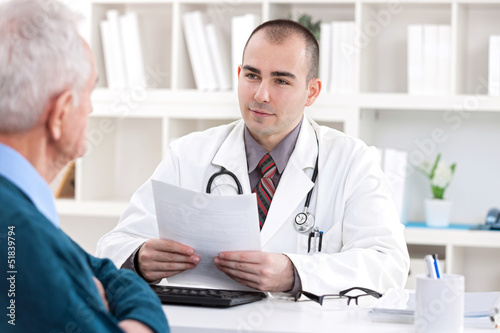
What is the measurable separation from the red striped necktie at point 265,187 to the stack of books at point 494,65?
123cm

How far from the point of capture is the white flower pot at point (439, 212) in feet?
9.64

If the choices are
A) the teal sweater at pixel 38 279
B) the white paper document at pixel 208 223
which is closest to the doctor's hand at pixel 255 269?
the white paper document at pixel 208 223

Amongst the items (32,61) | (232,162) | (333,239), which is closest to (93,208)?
(232,162)

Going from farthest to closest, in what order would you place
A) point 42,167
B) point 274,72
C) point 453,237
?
point 453,237 < point 274,72 < point 42,167

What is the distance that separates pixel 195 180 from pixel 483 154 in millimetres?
1562

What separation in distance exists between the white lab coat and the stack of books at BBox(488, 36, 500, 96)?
3.29 ft

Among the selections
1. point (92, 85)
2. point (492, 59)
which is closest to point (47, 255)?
point (92, 85)

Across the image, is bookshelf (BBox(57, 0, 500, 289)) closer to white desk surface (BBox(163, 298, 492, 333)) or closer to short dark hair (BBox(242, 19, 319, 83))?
short dark hair (BBox(242, 19, 319, 83))

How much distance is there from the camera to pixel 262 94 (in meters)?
2.02

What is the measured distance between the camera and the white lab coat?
1765 millimetres

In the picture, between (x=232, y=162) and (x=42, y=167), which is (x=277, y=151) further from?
(x=42, y=167)

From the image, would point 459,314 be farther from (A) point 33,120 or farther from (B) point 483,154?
(B) point 483,154

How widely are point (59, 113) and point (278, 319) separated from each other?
66 centimetres

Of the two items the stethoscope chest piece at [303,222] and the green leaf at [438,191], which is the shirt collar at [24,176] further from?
the green leaf at [438,191]
